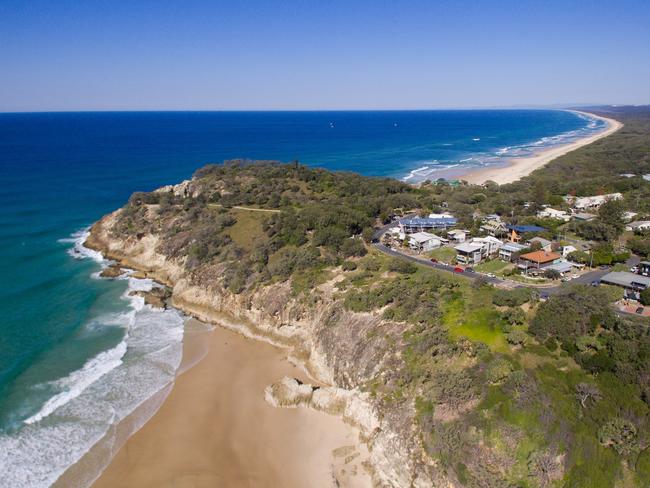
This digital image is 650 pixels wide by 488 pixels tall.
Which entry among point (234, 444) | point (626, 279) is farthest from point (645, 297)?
point (234, 444)

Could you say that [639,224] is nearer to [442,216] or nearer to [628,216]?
[628,216]

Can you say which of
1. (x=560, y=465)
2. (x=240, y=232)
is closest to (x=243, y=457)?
(x=560, y=465)

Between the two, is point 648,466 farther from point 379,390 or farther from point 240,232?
point 240,232

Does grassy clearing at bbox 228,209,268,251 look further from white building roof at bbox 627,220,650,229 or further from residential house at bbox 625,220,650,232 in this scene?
white building roof at bbox 627,220,650,229

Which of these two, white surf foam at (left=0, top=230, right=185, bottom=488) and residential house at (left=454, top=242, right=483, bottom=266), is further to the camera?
residential house at (left=454, top=242, right=483, bottom=266)

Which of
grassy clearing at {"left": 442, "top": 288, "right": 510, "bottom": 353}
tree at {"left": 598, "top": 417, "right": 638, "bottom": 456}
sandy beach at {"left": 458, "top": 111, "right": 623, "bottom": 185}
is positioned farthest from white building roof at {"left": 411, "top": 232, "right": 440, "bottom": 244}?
sandy beach at {"left": 458, "top": 111, "right": 623, "bottom": 185}

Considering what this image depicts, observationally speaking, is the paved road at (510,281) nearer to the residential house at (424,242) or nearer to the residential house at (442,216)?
the residential house at (424,242)
